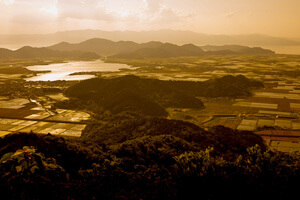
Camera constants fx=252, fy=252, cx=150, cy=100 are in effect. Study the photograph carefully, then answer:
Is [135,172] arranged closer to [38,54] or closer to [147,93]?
[147,93]

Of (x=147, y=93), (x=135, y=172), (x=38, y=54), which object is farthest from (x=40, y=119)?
(x=38, y=54)

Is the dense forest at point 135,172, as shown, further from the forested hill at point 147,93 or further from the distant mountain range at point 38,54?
the distant mountain range at point 38,54

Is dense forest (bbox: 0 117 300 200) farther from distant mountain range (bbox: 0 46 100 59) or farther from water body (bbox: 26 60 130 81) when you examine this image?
distant mountain range (bbox: 0 46 100 59)

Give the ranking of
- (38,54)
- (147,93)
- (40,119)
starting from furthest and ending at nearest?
(38,54)
(147,93)
(40,119)

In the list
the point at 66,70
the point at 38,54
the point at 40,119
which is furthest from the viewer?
the point at 38,54

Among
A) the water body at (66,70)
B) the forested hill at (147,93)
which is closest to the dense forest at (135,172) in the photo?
the forested hill at (147,93)
